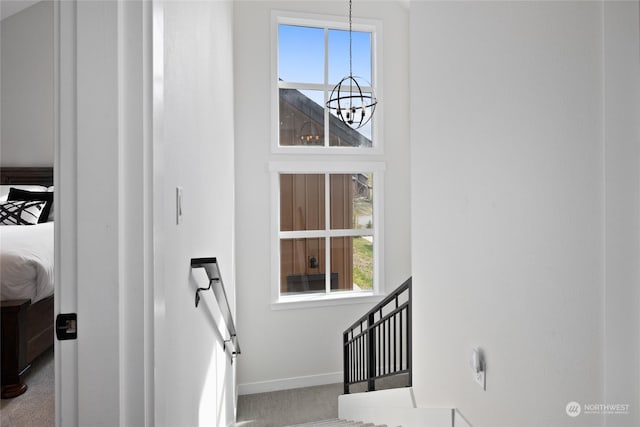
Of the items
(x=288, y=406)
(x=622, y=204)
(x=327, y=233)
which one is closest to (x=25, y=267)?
(x=622, y=204)

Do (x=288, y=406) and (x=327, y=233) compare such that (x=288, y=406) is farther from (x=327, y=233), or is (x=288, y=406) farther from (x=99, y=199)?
(x=99, y=199)

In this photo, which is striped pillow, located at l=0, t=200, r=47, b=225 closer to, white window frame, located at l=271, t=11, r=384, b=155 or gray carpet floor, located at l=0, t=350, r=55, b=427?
gray carpet floor, located at l=0, t=350, r=55, b=427

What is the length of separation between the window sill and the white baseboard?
819 millimetres

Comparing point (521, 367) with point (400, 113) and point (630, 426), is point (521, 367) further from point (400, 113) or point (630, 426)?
point (400, 113)

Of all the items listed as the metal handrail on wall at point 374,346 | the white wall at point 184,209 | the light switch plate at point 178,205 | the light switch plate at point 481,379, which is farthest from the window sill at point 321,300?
the light switch plate at point 178,205

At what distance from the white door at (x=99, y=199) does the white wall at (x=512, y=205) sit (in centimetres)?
104

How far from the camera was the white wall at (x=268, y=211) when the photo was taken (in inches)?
163

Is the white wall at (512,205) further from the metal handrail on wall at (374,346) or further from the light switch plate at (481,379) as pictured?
the metal handrail on wall at (374,346)

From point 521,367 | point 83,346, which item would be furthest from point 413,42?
point 83,346

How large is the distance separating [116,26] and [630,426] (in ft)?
4.53

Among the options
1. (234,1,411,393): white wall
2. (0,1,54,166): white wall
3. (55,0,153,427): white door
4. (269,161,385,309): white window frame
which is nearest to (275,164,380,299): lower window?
(269,161,385,309): white window frame

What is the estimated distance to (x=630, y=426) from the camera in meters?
0.84

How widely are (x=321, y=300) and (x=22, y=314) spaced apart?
10.2ft

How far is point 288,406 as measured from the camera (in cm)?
399
